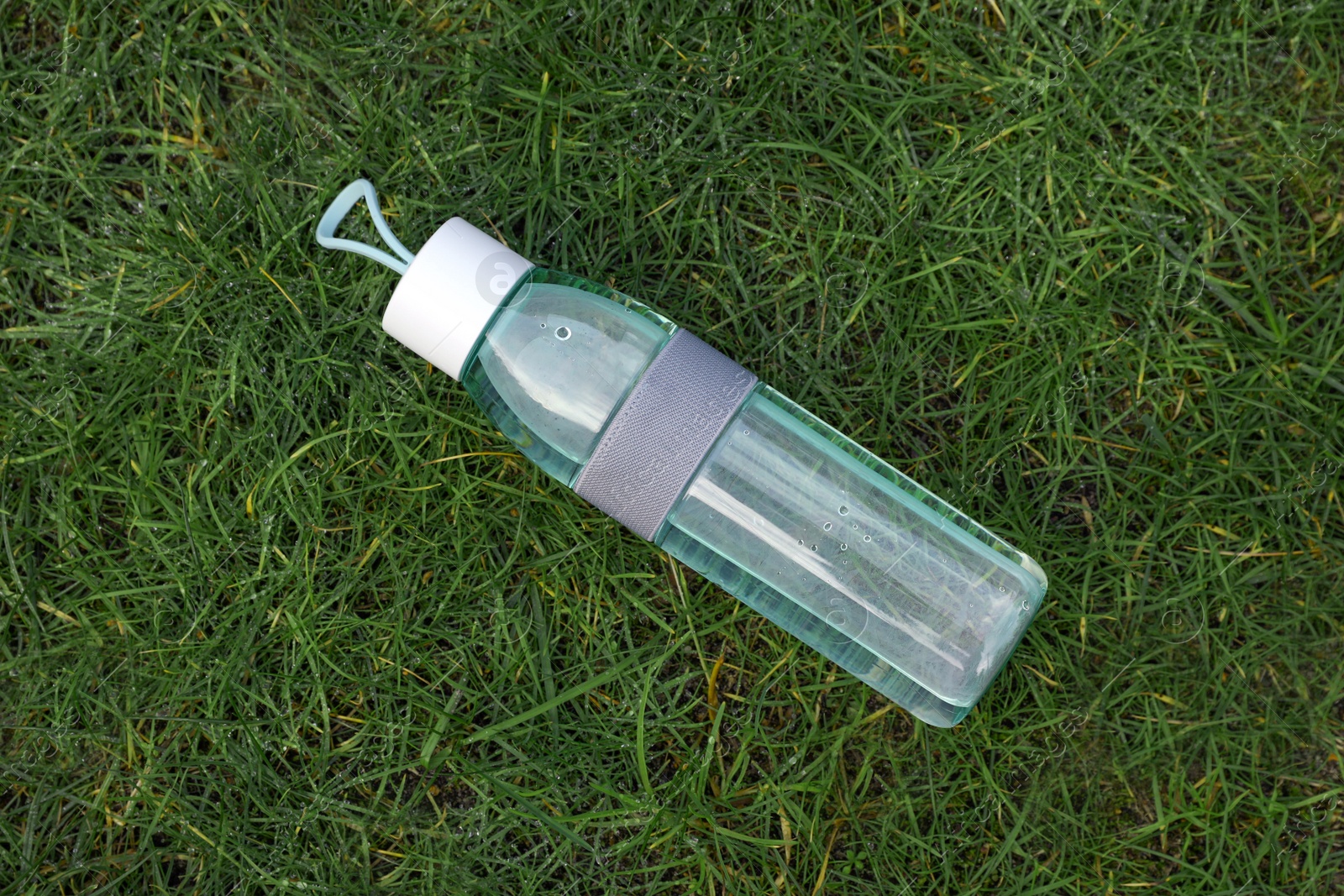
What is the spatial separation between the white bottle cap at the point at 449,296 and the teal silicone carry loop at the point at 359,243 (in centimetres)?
12

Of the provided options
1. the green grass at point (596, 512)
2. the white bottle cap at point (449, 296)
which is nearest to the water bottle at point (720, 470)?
the white bottle cap at point (449, 296)

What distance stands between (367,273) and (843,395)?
3.20ft

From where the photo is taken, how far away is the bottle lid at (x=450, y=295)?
4.55 ft

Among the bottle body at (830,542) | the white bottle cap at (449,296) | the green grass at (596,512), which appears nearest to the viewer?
the white bottle cap at (449,296)

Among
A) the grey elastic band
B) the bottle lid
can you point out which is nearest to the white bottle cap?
the bottle lid

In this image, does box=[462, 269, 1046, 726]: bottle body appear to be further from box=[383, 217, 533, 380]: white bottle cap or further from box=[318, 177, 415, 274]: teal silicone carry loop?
box=[318, 177, 415, 274]: teal silicone carry loop

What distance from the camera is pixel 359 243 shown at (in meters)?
1.55

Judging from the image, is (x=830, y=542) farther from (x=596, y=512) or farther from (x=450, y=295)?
(x=450, y=295)

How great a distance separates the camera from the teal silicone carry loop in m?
1.53

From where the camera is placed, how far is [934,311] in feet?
5.64

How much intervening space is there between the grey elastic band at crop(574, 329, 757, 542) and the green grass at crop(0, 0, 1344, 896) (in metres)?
0.26

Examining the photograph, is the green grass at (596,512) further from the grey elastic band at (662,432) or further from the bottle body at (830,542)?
the grey elastic band at (662,432)

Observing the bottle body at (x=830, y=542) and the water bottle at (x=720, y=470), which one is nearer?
the water bottle at (x=720, y=470)

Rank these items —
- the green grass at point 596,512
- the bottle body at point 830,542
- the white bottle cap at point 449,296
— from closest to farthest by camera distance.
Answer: the white bottle cap at point 449,296 < the bottle body at point 830,542 < the green grass at point 596,512
